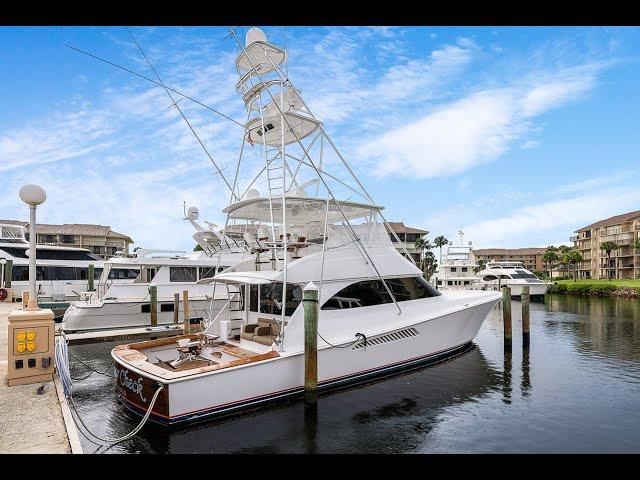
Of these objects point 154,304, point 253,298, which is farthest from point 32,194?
point 154,304

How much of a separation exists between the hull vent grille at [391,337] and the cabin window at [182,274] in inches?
503

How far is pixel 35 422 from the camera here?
20.8ft

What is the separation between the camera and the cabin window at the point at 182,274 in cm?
1991

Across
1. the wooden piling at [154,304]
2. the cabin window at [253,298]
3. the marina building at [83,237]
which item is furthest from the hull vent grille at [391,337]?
the marina building at [83,237]

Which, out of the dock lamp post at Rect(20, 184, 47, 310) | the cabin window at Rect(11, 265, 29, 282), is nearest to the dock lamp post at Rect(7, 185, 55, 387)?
the dock lamp post at Rect(20, 184, 47, 310)

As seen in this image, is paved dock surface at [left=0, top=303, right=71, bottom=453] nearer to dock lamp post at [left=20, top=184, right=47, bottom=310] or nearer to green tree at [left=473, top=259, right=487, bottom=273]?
dock lamp post at [left=20, top=184, right=47, bottom=310]

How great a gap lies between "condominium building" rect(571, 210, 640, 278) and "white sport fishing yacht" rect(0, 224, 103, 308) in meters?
67.9

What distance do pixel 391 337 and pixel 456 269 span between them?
47554mm

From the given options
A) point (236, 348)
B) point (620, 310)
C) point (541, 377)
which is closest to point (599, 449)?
point (541, 377)

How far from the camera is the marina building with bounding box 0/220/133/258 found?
5972 cm

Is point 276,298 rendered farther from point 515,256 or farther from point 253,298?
point 515,256

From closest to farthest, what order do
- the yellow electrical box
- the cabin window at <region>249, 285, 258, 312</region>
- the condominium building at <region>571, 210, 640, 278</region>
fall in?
1. the yellow electrical box
2. the cabin window at <region>249, 285, 258, 312</region>
3. the condominium building at <region>571, 210, 640, 278</region>
